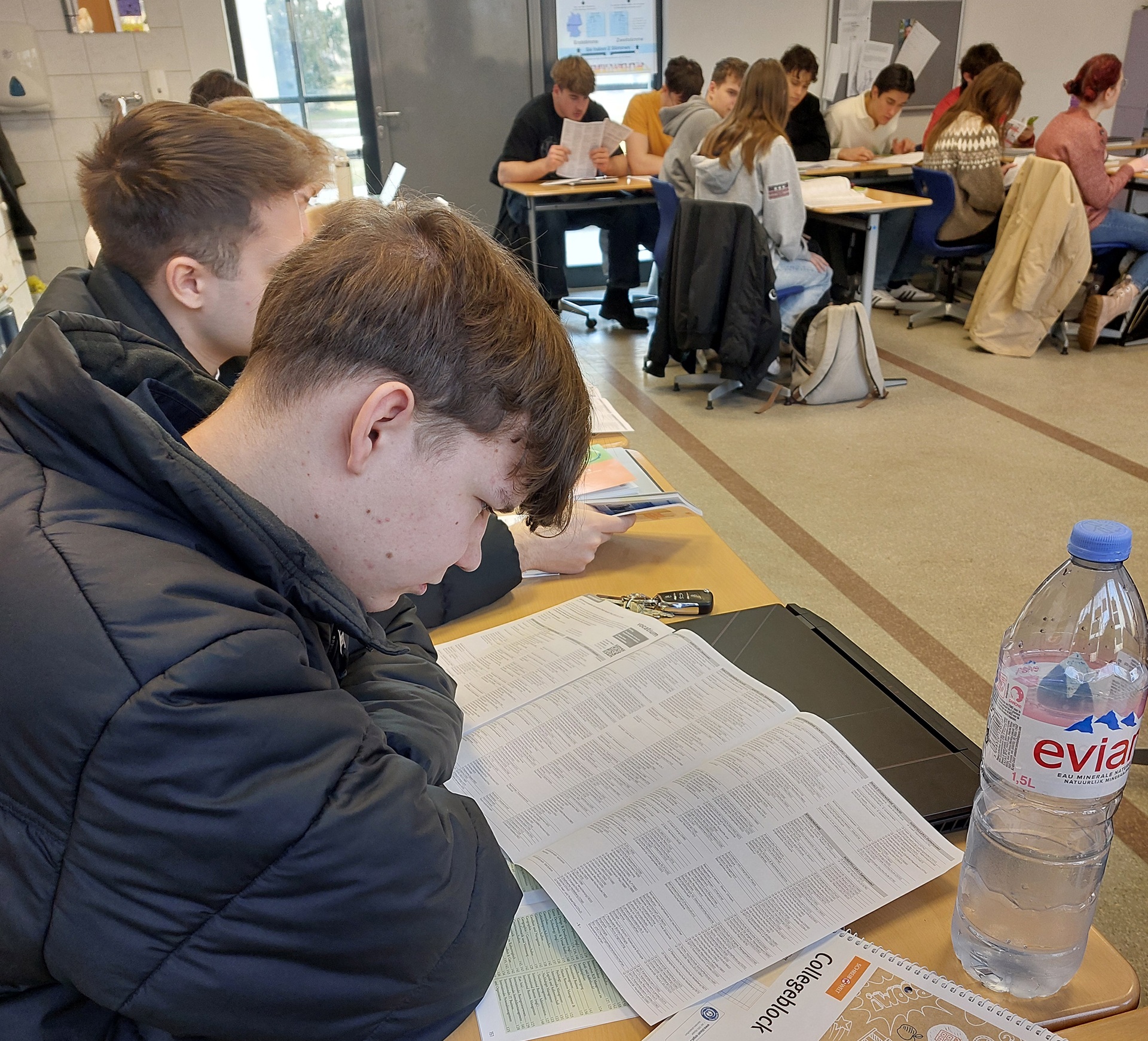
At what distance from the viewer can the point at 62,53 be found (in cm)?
484

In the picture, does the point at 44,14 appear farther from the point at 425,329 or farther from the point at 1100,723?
the point at 1100,723

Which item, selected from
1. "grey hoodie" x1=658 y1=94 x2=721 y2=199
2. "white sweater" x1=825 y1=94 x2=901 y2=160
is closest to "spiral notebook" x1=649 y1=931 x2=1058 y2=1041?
"grey hoodie" x1=658 y1=94 x2=721 y2=199

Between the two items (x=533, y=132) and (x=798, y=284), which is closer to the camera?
(x=798, y=284)

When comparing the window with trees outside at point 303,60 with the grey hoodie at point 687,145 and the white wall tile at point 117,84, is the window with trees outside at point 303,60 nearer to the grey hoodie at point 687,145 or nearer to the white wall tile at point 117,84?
the white wall tile at point 117,84

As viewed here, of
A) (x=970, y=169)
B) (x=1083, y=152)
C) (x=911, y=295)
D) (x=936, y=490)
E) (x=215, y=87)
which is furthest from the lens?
(x=911, y=295)

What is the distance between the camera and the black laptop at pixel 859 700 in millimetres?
827

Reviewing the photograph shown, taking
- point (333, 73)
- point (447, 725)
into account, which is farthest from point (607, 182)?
point (447, 725)

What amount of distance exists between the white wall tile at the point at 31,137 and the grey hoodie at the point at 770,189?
3434 millimetres

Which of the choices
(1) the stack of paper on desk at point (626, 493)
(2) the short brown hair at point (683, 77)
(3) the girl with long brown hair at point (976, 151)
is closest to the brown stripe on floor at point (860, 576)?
(3) the girl with long brown hair at point (976, 151)

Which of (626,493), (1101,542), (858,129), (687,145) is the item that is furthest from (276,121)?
(858,129)

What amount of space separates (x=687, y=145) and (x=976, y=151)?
4.83ft

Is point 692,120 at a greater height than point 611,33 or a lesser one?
lesser

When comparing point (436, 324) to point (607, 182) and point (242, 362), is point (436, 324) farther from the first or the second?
point (607, 182)

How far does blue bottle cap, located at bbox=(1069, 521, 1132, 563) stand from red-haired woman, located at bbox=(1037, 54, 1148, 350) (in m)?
4.49
